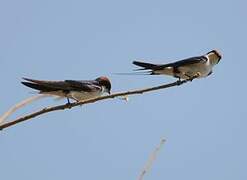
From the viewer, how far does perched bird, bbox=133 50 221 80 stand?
21.1 ft

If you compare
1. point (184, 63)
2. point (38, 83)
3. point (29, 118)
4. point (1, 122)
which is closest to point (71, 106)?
point (38, 83)

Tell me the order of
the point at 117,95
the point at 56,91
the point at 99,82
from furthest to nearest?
1. the point at 99,82
2. the point at 56,91
3. the point at 117,95

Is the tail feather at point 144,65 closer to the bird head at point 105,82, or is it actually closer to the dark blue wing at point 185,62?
the dark blue wing at point 185,62

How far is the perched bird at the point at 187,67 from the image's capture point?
6.43 m

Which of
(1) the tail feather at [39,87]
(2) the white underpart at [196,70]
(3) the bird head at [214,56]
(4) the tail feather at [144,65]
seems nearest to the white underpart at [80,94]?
(1) the tail feather at [39,87]

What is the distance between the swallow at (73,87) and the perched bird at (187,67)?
0.59 meters

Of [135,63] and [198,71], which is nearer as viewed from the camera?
[135,63]

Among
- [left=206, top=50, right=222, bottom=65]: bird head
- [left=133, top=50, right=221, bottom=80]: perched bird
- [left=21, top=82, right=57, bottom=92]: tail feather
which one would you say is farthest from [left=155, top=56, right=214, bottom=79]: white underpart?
[left=21, top=82, right=57, bottom=92]: tail feather

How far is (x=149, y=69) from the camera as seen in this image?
640 cm

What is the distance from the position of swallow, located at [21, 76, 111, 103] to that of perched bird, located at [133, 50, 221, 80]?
585 mm

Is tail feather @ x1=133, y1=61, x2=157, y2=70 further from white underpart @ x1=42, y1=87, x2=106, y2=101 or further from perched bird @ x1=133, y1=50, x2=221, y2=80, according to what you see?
white underpart @ x1=42, y1=87, x2=106, y2=101

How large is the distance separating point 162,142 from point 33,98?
801mm

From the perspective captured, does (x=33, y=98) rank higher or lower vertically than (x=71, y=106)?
higher

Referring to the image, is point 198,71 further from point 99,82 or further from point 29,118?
point 29,118
